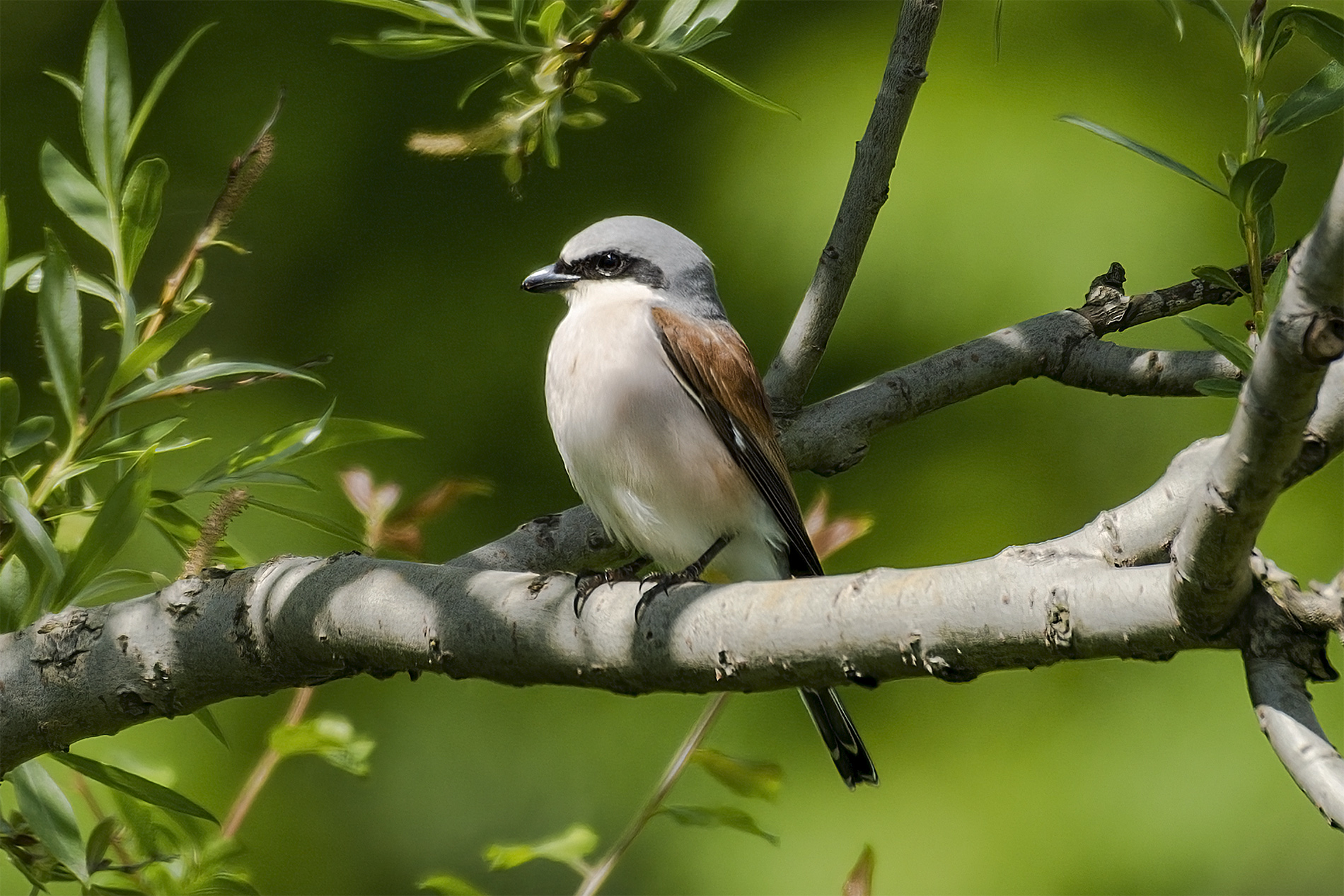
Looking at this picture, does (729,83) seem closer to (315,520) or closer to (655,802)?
(315,520)

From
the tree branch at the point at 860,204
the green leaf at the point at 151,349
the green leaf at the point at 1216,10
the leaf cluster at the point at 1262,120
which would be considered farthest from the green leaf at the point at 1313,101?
the green leaf at the point at 151,349

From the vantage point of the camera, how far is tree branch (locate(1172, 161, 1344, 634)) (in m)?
0.84

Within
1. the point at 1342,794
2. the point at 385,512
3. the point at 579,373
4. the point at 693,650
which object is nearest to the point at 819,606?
the point at 693,650

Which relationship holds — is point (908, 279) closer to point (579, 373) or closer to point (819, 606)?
point (579, 373)

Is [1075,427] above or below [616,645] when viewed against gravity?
below

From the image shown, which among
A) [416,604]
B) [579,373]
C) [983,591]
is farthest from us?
[579,373]

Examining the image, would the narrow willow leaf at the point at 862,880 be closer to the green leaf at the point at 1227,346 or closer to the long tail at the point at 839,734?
the green leaf at the point at 1227,346

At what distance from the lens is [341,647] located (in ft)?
5.28

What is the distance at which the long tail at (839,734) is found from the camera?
2.51m

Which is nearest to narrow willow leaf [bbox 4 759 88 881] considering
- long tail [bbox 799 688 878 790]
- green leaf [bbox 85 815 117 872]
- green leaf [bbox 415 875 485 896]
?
green leaf [bbox 85 815 117 872]

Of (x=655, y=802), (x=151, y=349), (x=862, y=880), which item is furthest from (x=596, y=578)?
(x=151, y=349)

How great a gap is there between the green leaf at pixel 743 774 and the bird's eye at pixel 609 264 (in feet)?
4.68

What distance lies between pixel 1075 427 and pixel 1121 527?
1.86 meters

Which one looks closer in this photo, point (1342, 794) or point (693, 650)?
point (1342, 794)
